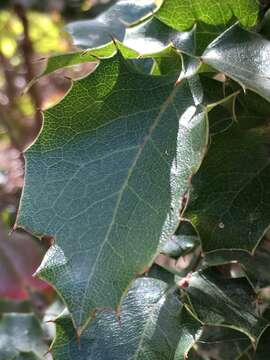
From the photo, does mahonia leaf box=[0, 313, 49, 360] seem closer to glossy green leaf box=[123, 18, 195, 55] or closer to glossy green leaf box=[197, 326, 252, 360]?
glossy green leaf box=[197, 326, 252, 360]

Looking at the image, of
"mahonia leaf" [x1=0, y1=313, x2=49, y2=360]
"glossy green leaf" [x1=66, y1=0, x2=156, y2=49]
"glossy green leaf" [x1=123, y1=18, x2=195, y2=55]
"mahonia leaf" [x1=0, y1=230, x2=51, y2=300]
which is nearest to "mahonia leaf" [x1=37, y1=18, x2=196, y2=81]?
"glossy green leaf" [x1=123, y1=18, x2=195, y2=55]

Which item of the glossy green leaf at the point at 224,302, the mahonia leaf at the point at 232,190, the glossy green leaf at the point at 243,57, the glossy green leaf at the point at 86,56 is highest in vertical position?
the glossy green leaf at the point at 243,57

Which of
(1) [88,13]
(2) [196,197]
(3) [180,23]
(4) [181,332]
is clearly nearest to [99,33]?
(3) [180,23]

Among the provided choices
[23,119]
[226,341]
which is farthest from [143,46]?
[23,119]

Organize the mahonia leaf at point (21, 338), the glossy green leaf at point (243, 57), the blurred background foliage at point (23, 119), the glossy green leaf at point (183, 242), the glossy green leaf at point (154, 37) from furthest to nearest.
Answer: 1. the blurred background foliage at point (23, 119)
2. the mahonia leaf at point (21, 338)
3. the glossy green leaf at point (183, 242)
4. the glossy green leaf at point (154, 37)
5. the glossy green leaf at point (243, 57)

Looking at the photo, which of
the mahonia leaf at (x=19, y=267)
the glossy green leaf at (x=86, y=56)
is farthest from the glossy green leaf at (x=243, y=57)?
the mahonia leaf at (x=19, y=267)

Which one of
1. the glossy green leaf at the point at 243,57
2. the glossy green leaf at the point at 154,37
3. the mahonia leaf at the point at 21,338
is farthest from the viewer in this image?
the mahonia leaf at the point at 21,338

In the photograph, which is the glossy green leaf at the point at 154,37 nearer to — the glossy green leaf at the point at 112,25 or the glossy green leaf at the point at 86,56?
the glossy green leaf at the point at 86,56
